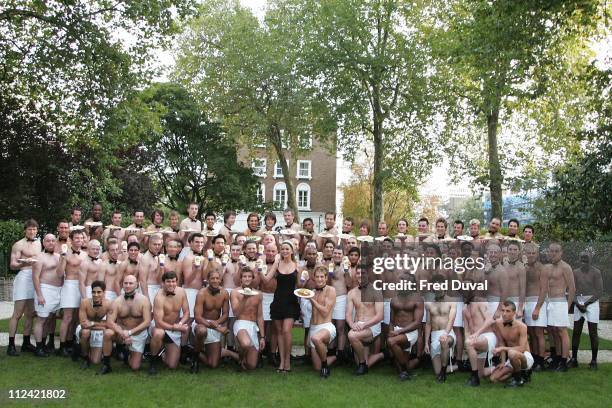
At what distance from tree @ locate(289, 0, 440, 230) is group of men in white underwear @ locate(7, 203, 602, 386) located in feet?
61.7

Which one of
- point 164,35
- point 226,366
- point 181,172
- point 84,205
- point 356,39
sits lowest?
point 226,366

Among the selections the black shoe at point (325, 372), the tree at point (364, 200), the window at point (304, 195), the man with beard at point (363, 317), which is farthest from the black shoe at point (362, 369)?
the window at point (304, 195)

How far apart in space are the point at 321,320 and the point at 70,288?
4729 millimetres

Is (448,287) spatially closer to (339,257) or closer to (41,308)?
(339,257)

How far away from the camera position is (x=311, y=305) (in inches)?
405

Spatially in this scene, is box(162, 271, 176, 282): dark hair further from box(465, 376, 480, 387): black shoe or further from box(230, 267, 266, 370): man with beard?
box(465, 376, 480, 387): black shoe

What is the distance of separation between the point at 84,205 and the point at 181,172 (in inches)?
656

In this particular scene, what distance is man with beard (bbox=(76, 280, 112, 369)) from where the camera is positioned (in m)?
9.58

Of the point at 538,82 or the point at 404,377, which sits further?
the point at 538,82

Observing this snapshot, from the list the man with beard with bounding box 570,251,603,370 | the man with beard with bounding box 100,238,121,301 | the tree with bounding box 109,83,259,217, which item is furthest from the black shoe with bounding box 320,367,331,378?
the tree with bounding box 109,83,259,217

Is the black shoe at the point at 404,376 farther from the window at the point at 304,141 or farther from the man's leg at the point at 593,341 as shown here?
the window at the point at 304,141

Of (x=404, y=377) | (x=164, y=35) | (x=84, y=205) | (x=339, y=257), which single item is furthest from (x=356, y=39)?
(x=404, y=377)

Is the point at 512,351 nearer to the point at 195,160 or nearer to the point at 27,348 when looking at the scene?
the point at 27,348

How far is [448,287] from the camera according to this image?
31.8 ft
